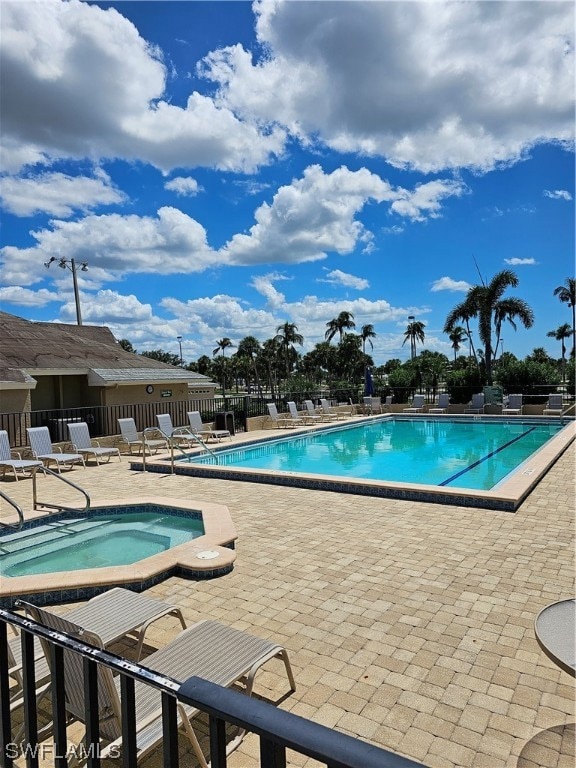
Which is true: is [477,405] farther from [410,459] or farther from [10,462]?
[10,462]

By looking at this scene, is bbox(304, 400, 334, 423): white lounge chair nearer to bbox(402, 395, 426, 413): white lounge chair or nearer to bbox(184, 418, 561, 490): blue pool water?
bbox(184, 418, 561, 490): blue pool water

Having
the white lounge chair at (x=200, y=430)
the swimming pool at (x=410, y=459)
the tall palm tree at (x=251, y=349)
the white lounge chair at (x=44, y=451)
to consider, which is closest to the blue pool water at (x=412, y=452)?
the swimming pool at (x=410, y=459)

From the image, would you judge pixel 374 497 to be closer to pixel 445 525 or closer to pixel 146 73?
pixel 445 525

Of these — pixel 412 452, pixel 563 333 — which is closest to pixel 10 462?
pixel 412 452

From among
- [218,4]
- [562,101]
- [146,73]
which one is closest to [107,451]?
[146,73]

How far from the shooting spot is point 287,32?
8.24 metres

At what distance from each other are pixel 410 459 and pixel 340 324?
167ft

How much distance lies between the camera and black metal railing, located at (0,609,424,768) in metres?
1.00

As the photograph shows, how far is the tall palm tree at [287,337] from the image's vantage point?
66.6 metres

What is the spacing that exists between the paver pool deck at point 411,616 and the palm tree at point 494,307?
22.4 m

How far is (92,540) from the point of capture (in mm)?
7387

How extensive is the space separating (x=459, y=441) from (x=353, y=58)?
1195cm

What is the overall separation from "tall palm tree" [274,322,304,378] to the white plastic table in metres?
63.9

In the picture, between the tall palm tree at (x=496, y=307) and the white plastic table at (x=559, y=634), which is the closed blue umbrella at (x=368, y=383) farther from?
the white plastic table at (x=559, y=634)
